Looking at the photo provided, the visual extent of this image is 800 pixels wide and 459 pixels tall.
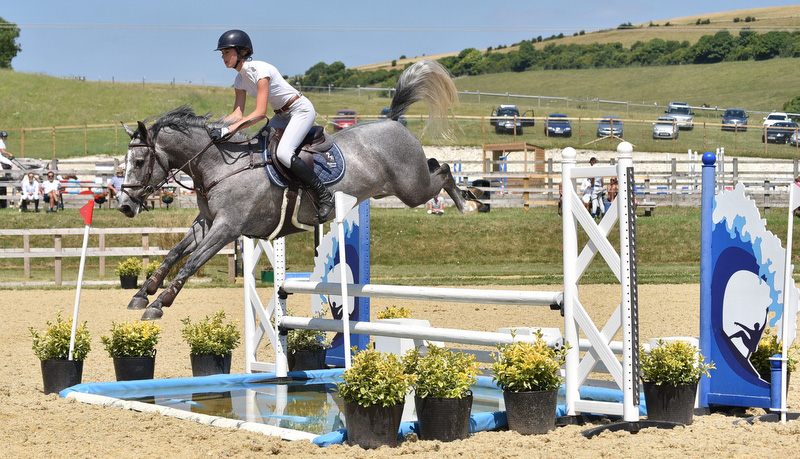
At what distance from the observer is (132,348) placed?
252 inches

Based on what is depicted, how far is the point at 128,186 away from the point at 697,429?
3.64 metres

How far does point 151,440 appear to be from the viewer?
4602 mm

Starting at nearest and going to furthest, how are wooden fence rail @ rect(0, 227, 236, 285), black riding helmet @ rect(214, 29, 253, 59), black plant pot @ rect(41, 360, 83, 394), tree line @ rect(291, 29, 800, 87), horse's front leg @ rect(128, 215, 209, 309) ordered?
horse's front leg @ rect(128, 215, 209, 309)
black riding helmet @ rect(214, 29, 253, 59)
black plant pot @ rect(41, 360, 83, 394)
wooden fence rail @ rect(0, 227, 236, 285)
tree line @ rect(291, 29, 800, 87)

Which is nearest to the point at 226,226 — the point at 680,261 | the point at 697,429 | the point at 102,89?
the point at 697,429

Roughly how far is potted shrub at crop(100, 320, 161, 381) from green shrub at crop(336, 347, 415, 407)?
244 cm

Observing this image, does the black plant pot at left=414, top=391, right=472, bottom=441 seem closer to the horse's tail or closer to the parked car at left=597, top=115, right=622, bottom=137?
the horse's tail

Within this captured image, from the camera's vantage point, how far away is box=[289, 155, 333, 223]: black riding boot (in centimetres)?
563

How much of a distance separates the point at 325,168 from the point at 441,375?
6.17 feet

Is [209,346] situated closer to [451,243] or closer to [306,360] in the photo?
[306,360]

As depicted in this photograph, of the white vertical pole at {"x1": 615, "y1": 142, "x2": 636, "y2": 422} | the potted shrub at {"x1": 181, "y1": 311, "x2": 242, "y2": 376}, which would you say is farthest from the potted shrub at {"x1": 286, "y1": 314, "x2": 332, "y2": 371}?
the white vertical pole at {"x1": 615, "y1": 142, "x2": 636, "y2": 422}

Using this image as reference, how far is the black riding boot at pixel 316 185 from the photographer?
5633 millimetres

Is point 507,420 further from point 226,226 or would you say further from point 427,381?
point 226,226

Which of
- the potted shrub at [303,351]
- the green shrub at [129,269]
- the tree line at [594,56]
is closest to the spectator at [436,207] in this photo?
the green shrub at [129,269]

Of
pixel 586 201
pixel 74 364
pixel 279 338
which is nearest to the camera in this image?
pixel 74 364
